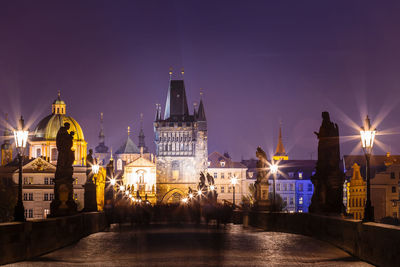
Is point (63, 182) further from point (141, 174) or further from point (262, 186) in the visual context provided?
point (141, 174)

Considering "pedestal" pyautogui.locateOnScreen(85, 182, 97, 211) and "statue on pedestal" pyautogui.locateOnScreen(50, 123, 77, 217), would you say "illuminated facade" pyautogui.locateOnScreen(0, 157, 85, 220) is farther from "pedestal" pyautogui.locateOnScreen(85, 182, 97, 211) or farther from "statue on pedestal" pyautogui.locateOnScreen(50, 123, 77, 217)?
"statue on pedestal" pyautogui.locateOnScreen(50, 123, 77, 217)

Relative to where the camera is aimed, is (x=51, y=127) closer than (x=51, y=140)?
No

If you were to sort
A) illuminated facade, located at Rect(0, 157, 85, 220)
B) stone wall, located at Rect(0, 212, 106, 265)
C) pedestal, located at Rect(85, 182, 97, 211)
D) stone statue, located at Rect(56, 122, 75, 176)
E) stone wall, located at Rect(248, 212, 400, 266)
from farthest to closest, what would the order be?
illuminated facade, located at Rect(0, 157, 85, 220)
pedestal, located at Rect(85, 182, 97, 211)
stone statue, located at Rect(56, 122, 75, 176)
stone wall, located at Rect(0, 212, 106, 265)
stone wall, located at Rect(248, 212, 400, 266)

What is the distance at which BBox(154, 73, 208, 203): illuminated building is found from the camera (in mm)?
173000

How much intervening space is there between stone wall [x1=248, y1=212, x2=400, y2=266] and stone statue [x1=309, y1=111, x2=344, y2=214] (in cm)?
77

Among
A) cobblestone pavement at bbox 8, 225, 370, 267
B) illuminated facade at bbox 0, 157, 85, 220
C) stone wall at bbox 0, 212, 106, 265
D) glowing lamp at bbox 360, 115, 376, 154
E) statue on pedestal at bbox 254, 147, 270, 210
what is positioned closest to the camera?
cobblestone pavement at bbox 8, 225, 370, 267

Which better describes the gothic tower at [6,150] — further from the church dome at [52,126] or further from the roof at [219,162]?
the roof at [219,162]

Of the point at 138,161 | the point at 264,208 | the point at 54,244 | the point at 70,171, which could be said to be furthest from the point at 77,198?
the point at 54,244

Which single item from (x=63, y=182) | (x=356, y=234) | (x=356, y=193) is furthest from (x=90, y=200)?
(x=356, y=193)

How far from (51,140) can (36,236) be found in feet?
499

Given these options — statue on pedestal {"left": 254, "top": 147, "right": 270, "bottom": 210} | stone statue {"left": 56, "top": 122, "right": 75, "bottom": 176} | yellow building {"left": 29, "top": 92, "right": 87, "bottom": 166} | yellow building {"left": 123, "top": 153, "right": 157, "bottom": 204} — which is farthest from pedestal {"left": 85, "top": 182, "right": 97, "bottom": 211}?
yellow building {"left": 123, "top": 153, "right": 157, "bottom": 204}

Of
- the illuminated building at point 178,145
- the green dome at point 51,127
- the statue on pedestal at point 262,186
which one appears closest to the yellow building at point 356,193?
the statue on pedestal at point 262,186

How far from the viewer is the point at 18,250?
17812 mm

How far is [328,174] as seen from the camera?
26.9m
